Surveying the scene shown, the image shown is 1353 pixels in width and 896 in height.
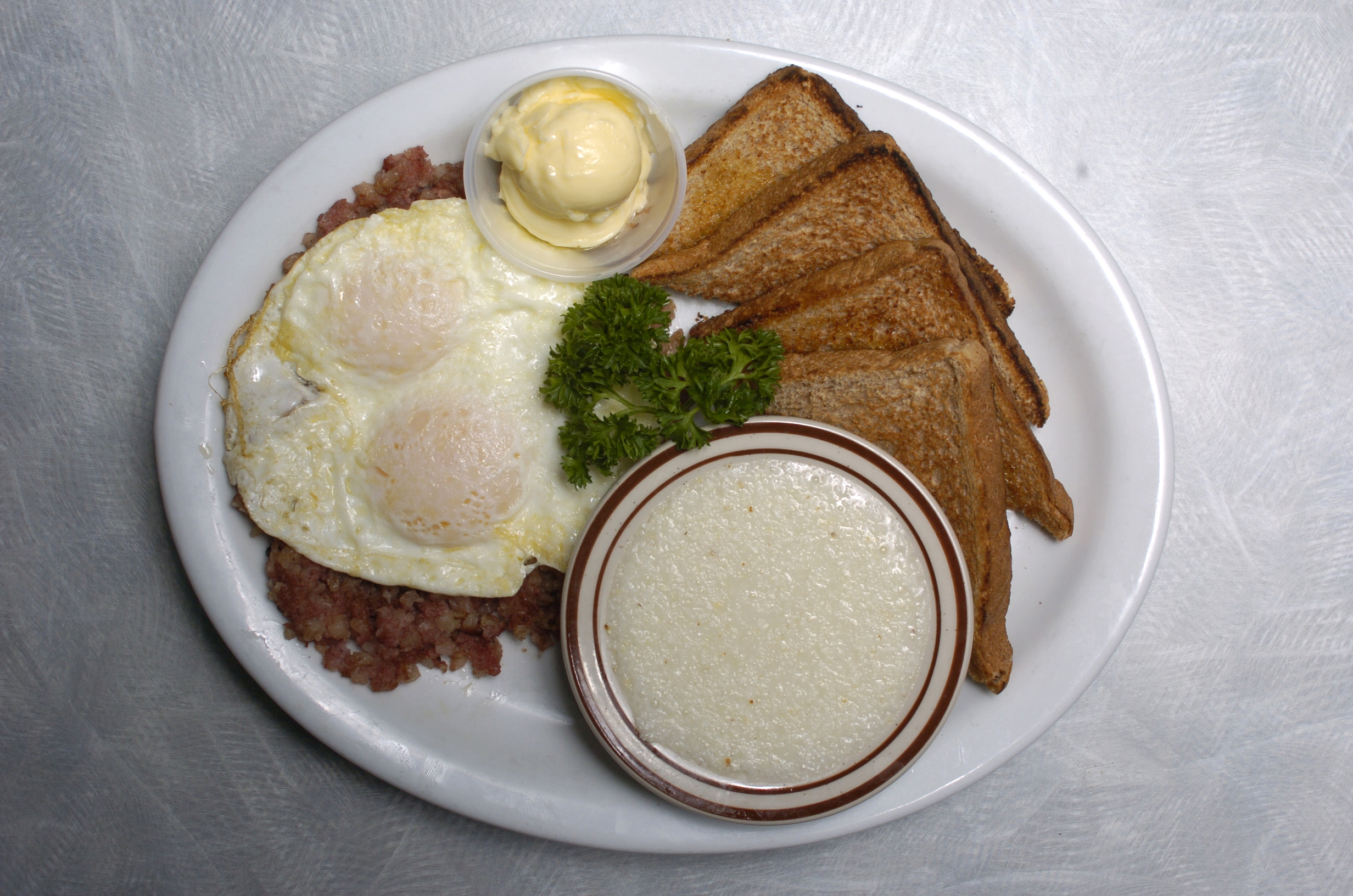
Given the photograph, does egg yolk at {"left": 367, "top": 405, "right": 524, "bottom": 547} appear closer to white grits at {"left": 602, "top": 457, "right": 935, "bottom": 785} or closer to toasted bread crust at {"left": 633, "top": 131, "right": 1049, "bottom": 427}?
white grits at {"left": 602, "top": 457, "right": 935, "bottom": 785}

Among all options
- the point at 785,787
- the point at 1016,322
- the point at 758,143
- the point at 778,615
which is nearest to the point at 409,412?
the point at 778,615

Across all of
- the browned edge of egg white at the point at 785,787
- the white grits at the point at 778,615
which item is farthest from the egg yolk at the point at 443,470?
the white grits at the point at 778,615

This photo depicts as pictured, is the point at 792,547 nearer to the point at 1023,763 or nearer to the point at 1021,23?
the point at 1023,763

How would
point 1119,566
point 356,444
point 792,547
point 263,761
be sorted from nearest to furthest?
point 792,547 < point 356,444 < point 1119,566 < point 263,761

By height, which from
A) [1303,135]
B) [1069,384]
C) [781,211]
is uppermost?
[1303,135]

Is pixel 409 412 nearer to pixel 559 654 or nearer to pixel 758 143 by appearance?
pixel 559 654

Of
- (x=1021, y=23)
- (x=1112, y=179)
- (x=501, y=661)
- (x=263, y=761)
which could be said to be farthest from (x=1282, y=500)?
(x=263, y=761)

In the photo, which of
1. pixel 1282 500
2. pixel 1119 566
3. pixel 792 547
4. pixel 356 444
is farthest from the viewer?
pixel 1282 500
